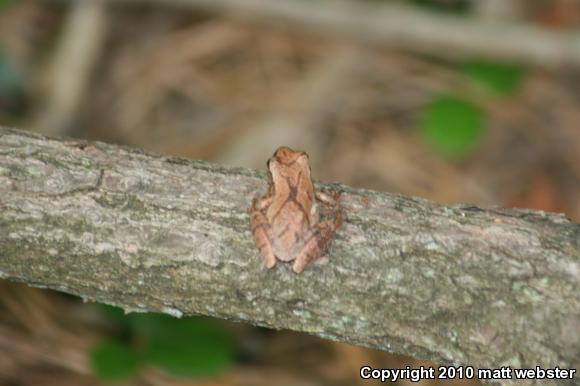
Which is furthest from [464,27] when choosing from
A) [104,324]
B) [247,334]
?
[104,324]

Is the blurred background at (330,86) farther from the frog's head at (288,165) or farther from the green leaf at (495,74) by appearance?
the frog's head at (288,165)

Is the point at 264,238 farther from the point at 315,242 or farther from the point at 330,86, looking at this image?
the point at 330,86

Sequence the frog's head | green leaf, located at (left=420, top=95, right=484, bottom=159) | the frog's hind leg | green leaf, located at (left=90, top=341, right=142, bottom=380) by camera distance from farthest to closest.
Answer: green leaf, located at (left=420, top=95, right=484, bottom=159) < green leaf, located at (left=90, top=341, right=142, bottom=380) < the frog's head < the frog's hind leg

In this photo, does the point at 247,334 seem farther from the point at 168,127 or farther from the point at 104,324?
the point at 168,127

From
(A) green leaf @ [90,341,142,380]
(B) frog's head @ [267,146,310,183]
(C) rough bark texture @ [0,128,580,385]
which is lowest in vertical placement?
(C) rough bark texture @ [0,128,580,385]

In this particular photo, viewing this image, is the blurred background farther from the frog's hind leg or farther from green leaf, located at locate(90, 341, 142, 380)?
the frog's hind leg

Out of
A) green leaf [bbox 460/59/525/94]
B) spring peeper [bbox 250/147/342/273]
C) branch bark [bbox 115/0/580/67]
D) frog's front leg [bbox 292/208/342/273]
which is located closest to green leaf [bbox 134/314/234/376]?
spring peeper [bbox 250/147/342/273]

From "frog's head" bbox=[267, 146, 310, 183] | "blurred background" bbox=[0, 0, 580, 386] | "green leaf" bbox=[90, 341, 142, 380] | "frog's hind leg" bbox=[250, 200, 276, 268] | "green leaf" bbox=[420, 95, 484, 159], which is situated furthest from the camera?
"blurred background" bbox=[0, 0, 580, 386]
